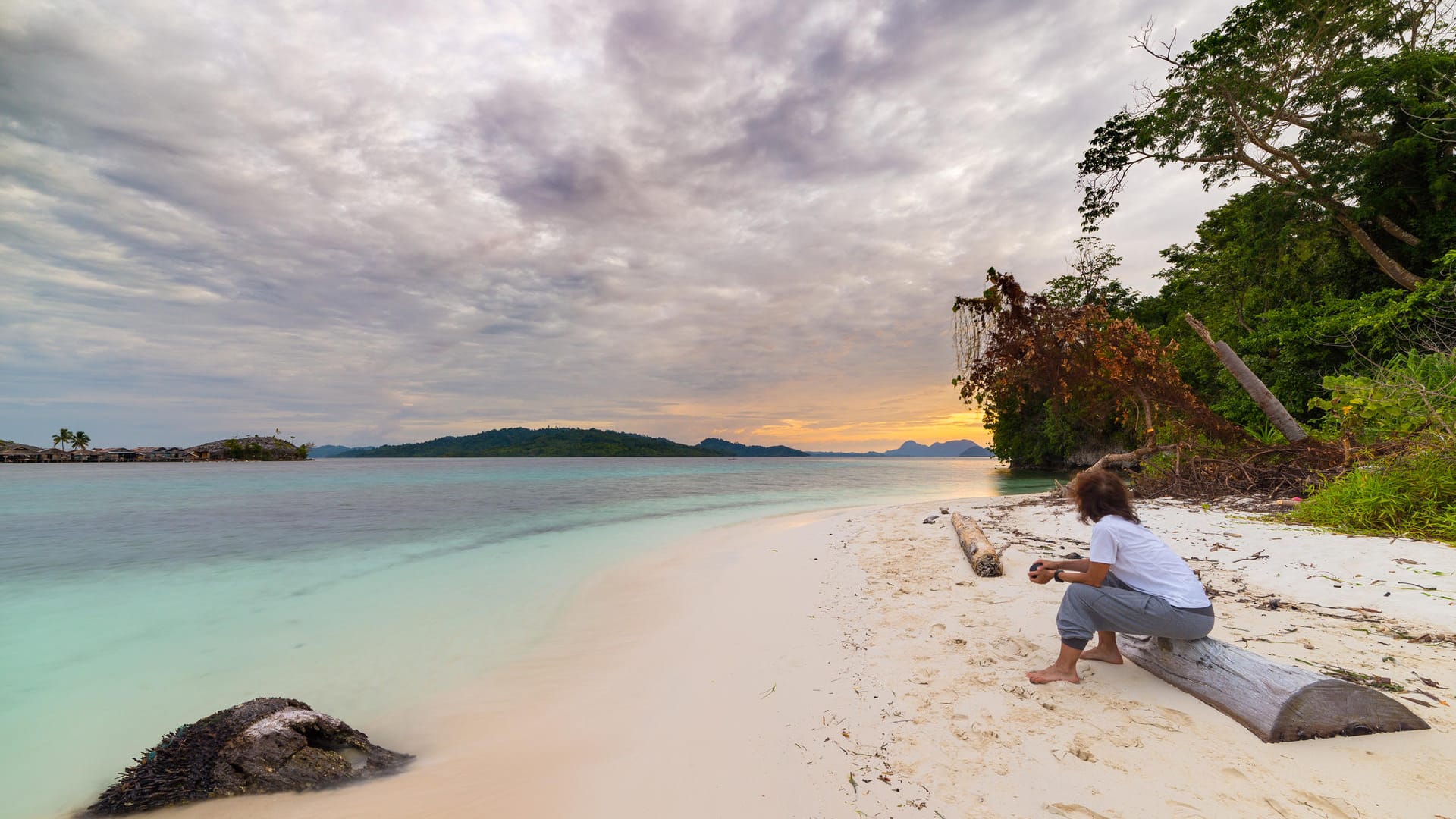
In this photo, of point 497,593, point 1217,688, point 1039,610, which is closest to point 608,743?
point 1217,688

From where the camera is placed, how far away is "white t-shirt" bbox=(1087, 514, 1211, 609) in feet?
10.6

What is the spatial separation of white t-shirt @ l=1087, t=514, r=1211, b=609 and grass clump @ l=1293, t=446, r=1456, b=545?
16.6ft

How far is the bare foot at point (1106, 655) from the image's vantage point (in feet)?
12.0

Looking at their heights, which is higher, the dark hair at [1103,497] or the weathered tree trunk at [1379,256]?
the weathered tree trunk at [1379,256]

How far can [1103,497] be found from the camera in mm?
3520

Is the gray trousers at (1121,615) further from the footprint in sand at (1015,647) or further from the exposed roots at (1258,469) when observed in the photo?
the exposed roots at (1258,469)

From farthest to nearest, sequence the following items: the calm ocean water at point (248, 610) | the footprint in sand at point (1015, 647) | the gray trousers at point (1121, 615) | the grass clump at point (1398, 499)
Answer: the grass clump at point (1398, 499), the calm ocean water at point (248, 610), the footprint in sand at point (1015, 647), the gray trousers at point (1121, 615)

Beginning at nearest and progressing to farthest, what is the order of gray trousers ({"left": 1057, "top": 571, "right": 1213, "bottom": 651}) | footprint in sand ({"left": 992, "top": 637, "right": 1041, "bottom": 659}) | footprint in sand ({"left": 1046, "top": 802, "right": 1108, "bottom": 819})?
1. footprint in sand ({"left": 1046, "top": 802, "right": 1108, "bottom": 819})
2. gray trousers ({"left": 1057, "top": 571, "right": 1213, "bottom": 651})
3. footprint in sand ({"left": 992, "top": 637, "right": 1041, "bottom": 659})

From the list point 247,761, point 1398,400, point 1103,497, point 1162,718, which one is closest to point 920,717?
point 1162,718

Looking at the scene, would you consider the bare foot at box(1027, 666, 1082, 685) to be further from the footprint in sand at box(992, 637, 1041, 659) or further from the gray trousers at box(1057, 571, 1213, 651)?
the footprint in sand at box(992, 637, 1041, 659)

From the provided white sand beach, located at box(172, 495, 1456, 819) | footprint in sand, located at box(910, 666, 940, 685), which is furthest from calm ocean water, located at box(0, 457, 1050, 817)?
footprint in sand, located at box(910, 666, 940, 685)

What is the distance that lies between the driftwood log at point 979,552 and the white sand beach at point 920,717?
0.81 ft

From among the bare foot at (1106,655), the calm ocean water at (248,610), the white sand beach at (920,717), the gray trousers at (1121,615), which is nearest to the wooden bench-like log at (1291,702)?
the white sand beach at (920,717)

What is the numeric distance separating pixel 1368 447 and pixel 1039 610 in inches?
263
